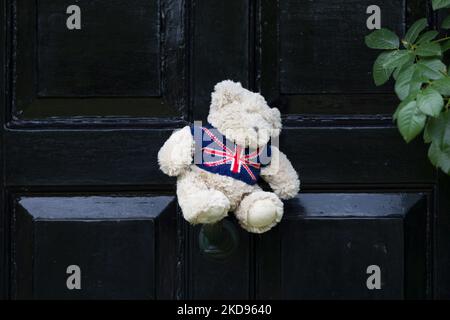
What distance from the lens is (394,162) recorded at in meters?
1.82

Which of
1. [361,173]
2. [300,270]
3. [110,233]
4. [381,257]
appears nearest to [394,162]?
[361,173]

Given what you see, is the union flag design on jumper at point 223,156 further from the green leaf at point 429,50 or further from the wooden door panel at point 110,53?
the green leaf at point 429,50

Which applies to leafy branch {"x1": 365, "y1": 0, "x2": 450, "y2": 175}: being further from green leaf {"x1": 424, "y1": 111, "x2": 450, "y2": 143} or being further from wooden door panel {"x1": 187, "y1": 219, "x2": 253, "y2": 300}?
wooden door panel {"x1": 187, "y1": 219, "x2": 253, "y2": 300}

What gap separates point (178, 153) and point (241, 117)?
0.49ft

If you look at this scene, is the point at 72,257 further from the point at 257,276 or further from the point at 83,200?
the point at 257,276

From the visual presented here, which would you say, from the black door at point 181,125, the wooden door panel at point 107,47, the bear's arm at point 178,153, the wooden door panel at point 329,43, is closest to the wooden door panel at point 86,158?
the black door at point 181,125

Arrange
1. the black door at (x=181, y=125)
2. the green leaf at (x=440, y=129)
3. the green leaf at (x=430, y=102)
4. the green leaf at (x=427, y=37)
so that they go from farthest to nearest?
the black door at (x=181, y=125) → the green leaf at (x=427, y=37) → the green leaf at (x=440, y=129) → the green leaf at (x=430, y=102)

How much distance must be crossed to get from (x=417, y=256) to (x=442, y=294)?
0.11m

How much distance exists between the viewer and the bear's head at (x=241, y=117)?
5.21 ft

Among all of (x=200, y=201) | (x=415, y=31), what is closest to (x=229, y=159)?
(x=200, y=201)

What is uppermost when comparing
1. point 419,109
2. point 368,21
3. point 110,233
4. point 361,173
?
point 368,21

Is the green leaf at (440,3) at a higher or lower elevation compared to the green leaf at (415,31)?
higher

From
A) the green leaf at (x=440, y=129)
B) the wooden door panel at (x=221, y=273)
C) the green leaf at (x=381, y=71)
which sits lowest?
the wooden door panel at (x=221, y=273)

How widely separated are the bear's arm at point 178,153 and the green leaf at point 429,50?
0.50 meters
